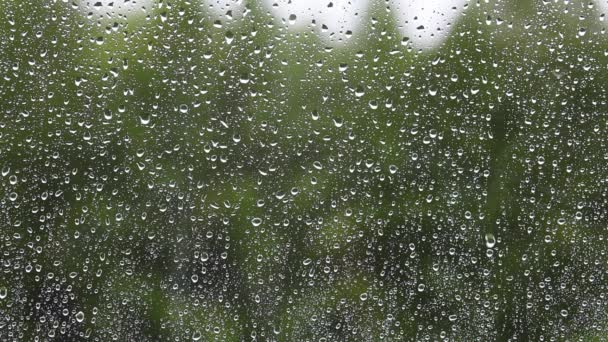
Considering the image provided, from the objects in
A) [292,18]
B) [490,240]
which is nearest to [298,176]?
[292,18]

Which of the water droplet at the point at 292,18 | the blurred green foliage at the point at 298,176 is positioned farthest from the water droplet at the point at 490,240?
the water droplet at the point at 292,18

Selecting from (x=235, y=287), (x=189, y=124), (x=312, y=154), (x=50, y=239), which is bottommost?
(x=235, y=287)

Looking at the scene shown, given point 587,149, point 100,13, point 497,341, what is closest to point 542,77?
point 587,149

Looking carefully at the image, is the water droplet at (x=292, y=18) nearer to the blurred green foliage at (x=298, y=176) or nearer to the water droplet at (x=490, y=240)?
the blurred green foliage at (x=298, y=176)

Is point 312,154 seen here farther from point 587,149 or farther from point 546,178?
point 587,149

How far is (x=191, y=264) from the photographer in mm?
1136

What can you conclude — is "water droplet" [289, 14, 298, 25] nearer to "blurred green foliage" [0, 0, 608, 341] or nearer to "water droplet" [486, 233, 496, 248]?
"blurred green foliage" [0, 0, 608, 341]

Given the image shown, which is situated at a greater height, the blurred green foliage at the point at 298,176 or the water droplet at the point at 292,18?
the water droplet at the point at 292,18

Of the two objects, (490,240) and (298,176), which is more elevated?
(298,176)

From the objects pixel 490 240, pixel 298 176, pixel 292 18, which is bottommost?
pixel 490 240

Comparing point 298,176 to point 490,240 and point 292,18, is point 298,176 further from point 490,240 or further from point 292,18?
point 490,240

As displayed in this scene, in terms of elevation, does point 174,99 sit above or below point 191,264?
above

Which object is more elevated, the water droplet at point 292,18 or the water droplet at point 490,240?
the water droplet at point 292,18

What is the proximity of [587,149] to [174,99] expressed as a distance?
115 cm
